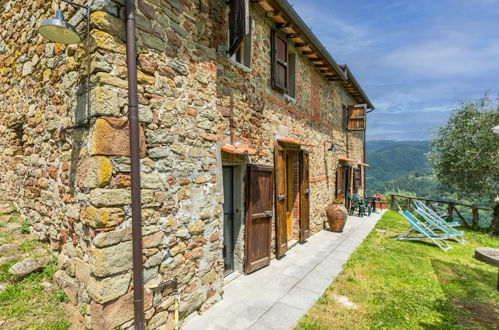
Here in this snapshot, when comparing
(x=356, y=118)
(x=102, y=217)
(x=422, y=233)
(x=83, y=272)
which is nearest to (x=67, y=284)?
(x=83, y=272)

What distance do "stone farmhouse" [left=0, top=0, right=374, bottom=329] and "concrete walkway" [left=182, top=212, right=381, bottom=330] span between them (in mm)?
217

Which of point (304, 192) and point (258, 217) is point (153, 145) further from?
point (304, 192)

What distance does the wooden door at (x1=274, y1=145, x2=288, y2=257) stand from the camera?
5500 mm

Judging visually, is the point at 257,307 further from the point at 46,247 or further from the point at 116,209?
the point at 46,247

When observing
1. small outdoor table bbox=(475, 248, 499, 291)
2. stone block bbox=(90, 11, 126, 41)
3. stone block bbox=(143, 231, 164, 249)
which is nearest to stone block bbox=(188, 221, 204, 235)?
stone block bbox=(143, 231, 164, 249)

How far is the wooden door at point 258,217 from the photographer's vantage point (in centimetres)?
461

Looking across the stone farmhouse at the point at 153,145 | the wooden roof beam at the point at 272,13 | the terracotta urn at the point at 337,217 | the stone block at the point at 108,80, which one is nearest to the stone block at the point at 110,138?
the stone farmhouse at the point at 153,145

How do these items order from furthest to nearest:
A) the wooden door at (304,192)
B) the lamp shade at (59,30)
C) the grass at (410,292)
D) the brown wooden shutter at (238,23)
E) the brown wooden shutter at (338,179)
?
the brown wooden shutter at (338,179) < the wooden door at (304,192) < the brown wooden shutter at (238,23) < the grass at (410,292) < the lamp shade at (59,30)

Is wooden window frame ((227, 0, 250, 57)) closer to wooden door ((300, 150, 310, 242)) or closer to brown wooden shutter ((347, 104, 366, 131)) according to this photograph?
wooden door ((300, 150, 310, 242))

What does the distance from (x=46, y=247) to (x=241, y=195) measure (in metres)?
3.00

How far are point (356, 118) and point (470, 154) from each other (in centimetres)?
448

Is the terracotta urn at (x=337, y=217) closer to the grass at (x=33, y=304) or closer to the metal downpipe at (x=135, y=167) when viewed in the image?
the metal downpipe at (x=135, y=167)

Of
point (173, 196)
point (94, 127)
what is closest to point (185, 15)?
point (94, 127)

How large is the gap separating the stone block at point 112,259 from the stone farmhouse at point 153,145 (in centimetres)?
1
